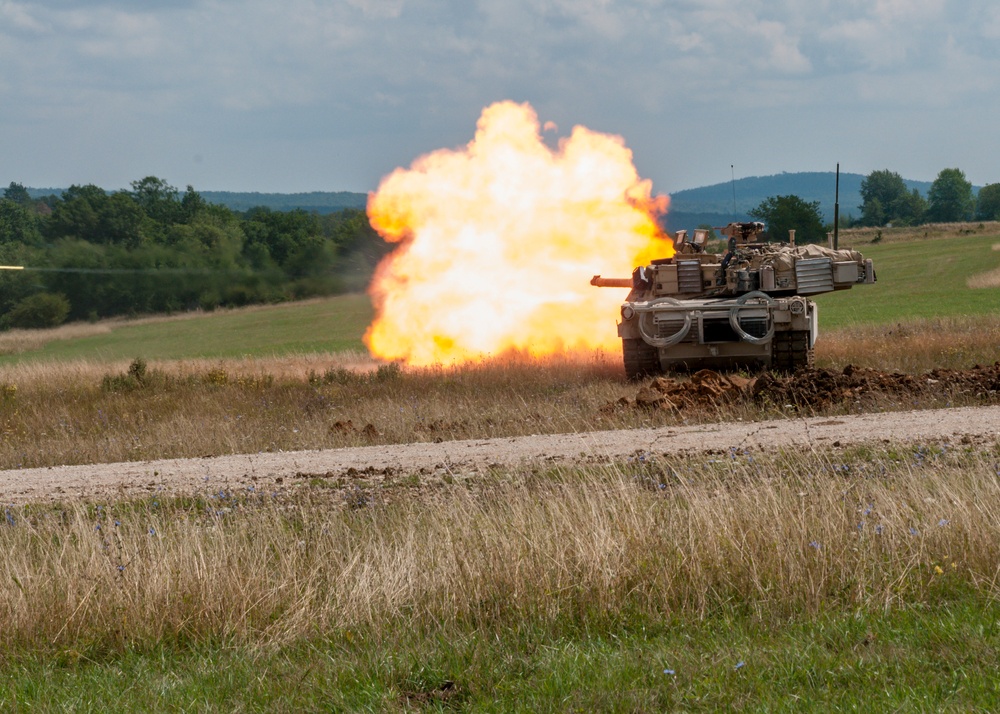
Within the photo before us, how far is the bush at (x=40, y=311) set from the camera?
38.3 metres

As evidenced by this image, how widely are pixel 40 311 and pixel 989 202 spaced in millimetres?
133493

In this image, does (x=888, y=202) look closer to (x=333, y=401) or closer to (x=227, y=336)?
(x=227, y=336)

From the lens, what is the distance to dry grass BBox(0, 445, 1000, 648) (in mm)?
6645

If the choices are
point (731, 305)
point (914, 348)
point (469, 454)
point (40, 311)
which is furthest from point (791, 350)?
point (40, 311)

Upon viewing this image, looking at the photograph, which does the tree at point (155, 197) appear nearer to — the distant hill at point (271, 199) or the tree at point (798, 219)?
the distant hill at point (271, 199)

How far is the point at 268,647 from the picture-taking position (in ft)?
21.0

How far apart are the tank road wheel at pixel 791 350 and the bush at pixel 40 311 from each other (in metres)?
24.8

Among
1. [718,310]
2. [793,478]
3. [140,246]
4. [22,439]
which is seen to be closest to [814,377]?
[718,310]

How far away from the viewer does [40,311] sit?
132 ft

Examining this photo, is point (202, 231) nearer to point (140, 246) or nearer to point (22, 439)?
point (140, 246)

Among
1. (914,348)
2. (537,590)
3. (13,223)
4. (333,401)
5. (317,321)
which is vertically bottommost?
(317,321)

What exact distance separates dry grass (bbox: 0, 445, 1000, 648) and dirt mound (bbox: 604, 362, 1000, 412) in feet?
23.0

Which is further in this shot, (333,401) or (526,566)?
(333,401)

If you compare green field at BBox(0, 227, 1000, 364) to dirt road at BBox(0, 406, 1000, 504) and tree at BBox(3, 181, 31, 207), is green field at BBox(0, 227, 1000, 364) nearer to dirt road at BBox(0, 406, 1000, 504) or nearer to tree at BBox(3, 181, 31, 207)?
dirt road at BBox(0, 406, 1000, 504)
